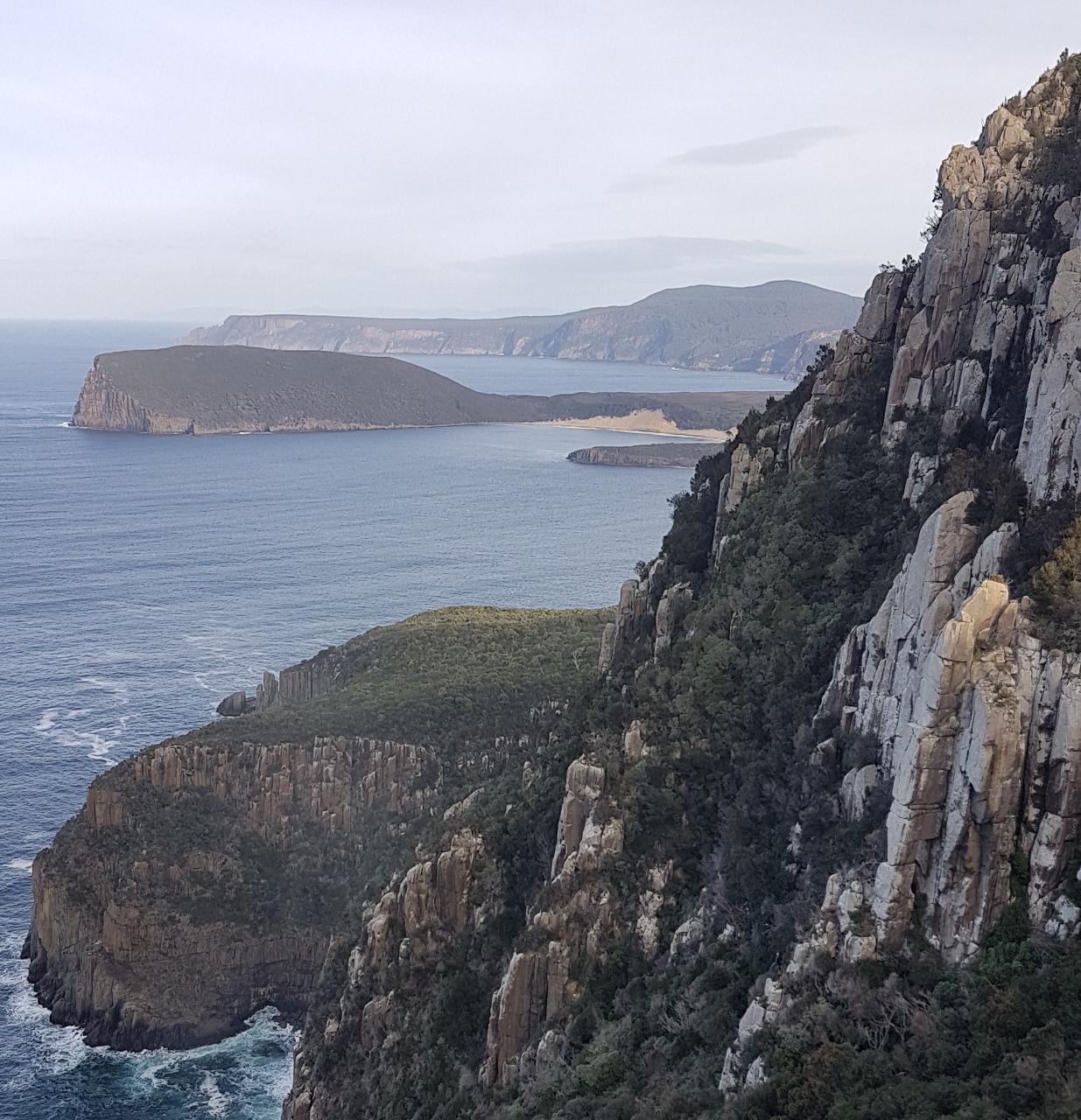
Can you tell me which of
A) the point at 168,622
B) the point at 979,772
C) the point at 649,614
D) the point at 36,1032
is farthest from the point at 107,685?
the point at 979,772

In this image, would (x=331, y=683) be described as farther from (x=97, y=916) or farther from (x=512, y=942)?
(x=512, y=942)

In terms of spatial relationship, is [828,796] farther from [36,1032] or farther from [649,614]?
[36,1032]

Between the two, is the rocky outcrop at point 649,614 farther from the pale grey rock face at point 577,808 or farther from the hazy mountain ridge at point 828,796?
the pale grey rock face at point 577,808

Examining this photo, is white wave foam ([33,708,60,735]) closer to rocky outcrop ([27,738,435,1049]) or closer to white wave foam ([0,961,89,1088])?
rocky outcrop ([27,738,435,1049])

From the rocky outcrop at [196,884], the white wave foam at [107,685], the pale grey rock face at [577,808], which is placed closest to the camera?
the pale grey rock face at [577,808]

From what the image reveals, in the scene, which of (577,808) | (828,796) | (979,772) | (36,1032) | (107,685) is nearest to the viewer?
(979,772)

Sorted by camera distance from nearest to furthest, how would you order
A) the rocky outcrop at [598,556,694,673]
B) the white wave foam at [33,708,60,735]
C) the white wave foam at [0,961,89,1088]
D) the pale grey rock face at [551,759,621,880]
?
the pale grey rock face at [551,759,621,880], the rocky outcrop at [598,556,694,673], the white wave foam at [0,961,89,1088], the white wave foam at [33,708,60,735]

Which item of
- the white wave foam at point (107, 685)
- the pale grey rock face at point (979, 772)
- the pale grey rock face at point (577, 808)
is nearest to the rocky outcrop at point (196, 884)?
the white wave foam at point (107, 685)

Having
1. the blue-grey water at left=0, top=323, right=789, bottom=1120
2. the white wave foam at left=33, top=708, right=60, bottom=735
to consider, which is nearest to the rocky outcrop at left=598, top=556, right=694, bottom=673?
the blue-grey water at left=0, top=323, right=789, bottom=1120

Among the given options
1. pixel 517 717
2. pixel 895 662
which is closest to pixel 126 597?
pixel 517 717

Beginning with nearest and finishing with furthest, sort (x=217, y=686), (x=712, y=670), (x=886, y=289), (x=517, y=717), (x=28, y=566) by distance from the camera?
(x=712, y=670) → (x=886, y=289) → (x=517, y=717) → (x=217, y=686) → (x=28, y=566)

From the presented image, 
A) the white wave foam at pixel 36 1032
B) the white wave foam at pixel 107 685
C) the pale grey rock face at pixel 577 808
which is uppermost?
the pale grey rock face at pixel 577 808
